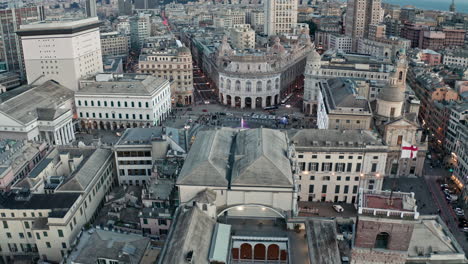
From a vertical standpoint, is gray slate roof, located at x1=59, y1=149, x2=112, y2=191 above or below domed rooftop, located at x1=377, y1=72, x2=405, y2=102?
below

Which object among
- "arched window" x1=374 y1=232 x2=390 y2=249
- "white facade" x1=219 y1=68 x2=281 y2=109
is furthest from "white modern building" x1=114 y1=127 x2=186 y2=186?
"white facade" x1=219 y1=68 x2=281 y2=109

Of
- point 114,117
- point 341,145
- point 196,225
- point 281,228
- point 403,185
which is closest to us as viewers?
point 196,225

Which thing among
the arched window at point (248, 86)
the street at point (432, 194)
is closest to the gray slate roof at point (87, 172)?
the street at point (432, 194)

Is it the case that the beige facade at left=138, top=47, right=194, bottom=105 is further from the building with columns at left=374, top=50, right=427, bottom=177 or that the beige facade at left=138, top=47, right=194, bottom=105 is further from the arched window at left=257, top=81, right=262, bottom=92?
the building with columns at left=374, top=50, right=427, bottom=177

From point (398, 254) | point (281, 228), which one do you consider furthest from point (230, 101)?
point (398, 254)

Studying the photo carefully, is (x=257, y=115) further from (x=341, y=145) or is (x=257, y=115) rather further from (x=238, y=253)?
(x=238, y=253)

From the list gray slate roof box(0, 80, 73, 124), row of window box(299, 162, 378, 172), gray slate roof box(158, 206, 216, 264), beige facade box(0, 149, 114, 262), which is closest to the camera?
gray slate roof box(158, 206, 216, 264)

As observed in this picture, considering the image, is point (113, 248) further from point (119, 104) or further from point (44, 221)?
point (119, 104)
